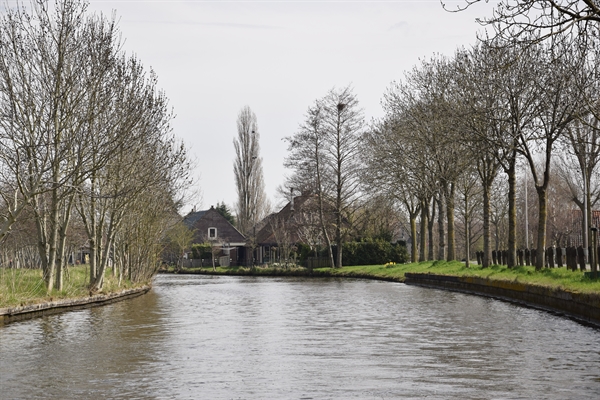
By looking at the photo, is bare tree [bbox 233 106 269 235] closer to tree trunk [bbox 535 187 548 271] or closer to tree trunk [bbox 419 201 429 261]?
tree trunk [bbox 419 201 429 261]

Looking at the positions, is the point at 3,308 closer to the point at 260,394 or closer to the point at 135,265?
the point at 260,394

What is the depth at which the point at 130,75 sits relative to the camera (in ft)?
95.8

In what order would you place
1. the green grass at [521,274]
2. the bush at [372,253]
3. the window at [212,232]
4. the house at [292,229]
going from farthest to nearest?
the window at [212,232]
the house at [292,229]
the bush at [372,253]
the green grass at [521,274]

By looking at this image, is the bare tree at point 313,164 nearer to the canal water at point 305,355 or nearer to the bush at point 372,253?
the bush at point 372,253

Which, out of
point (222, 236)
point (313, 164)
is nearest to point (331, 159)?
point (313, 164)

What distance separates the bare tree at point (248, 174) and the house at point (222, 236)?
4.16 metres

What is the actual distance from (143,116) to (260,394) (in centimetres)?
2008

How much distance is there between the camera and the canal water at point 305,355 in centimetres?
1124

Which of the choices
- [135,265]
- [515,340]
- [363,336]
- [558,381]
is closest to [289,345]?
[363,336]

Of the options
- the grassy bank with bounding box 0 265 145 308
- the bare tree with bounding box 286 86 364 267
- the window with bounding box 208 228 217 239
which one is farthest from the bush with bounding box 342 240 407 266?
the window with bounding box 208 228 217 239

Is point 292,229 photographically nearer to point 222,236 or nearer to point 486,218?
point 222,236

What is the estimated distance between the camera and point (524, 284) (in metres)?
26.7

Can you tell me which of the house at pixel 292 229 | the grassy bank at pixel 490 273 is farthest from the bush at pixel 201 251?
the grassy bank at pixel 490 273

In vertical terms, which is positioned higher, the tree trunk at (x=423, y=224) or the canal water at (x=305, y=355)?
the tree trunk at (x=423, y=224)
